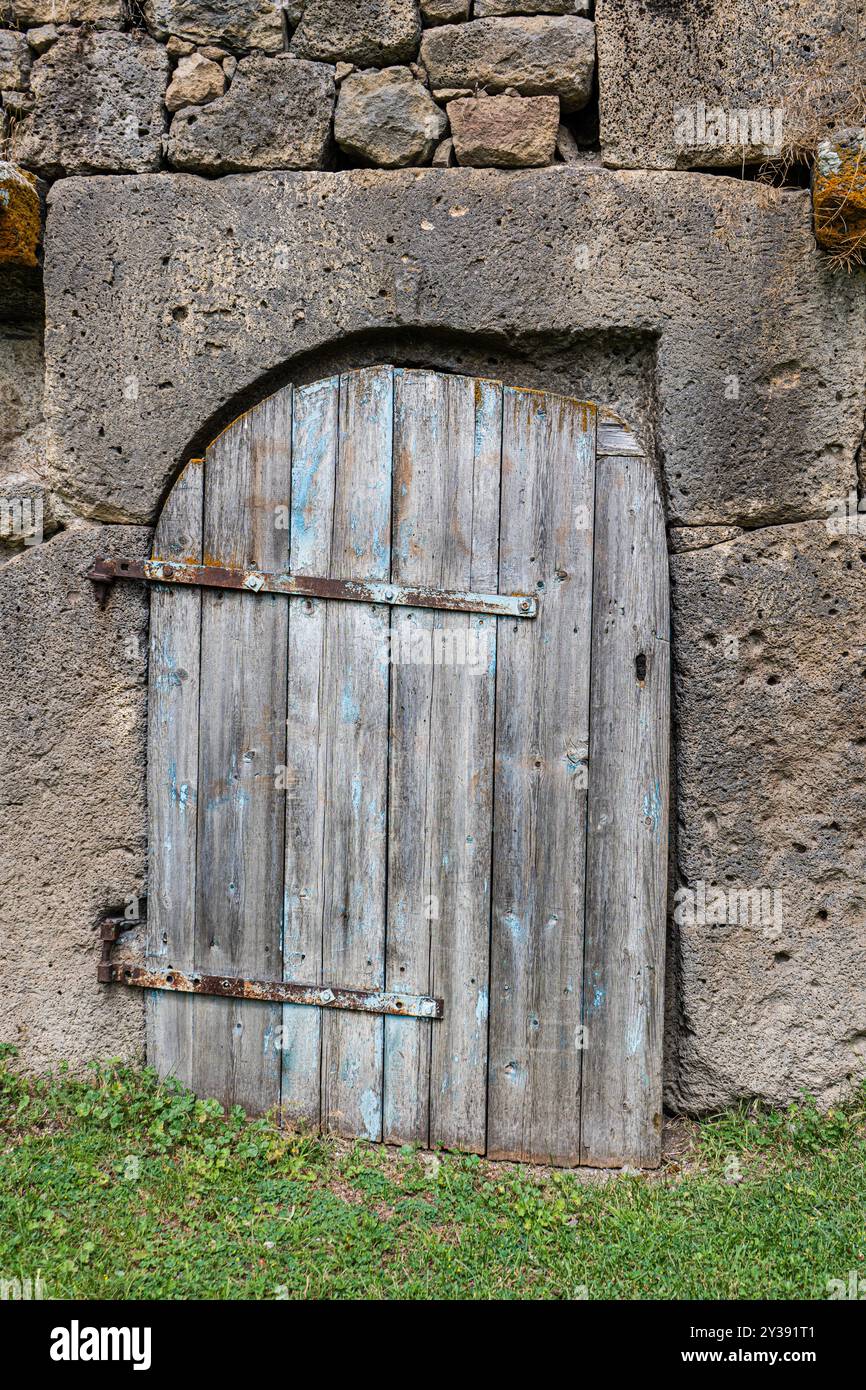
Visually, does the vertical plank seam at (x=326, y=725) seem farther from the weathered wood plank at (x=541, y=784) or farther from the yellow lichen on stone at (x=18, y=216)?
the yellow lichen on stone at (x=18, y=216)

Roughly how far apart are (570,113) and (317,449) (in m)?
1.18

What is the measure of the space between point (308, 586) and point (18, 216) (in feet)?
4.27

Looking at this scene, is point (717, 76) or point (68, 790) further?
point (68, 790)

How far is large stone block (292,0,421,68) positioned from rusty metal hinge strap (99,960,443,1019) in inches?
103

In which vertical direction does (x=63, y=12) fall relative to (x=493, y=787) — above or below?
above

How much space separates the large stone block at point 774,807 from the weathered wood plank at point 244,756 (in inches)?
45.6

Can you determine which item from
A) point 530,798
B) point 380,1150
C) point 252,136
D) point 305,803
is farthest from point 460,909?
point 252,136

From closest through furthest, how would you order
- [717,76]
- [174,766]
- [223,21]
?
1. [717,76]
2. [223,21]
3. [174,766]

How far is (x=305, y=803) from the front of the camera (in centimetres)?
250

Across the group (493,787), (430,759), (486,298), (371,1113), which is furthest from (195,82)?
(371,1113)

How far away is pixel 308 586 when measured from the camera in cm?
245

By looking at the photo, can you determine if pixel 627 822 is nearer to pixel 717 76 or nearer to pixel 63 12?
pixel 717 76

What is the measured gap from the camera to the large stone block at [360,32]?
239 cm

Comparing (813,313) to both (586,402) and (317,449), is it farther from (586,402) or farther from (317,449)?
(317,449)
